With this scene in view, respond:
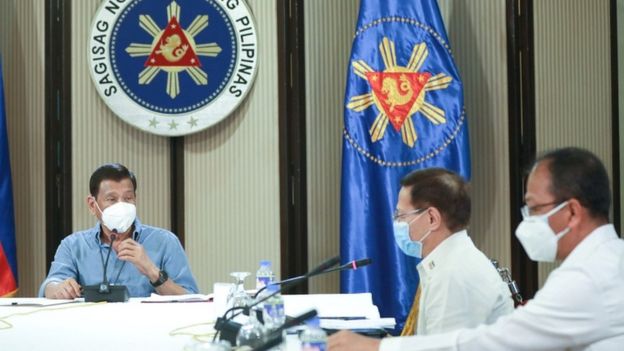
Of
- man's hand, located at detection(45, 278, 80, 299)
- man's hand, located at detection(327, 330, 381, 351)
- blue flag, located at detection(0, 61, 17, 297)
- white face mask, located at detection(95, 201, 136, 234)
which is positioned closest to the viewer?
man's hand, located at detection(327, 330, 381, 351)

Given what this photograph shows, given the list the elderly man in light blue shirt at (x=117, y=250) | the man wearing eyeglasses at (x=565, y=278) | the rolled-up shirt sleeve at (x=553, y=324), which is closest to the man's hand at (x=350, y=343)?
the man wearing eyeglasses at (x=565, y=278)

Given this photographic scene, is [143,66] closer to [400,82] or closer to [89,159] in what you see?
[89,159]

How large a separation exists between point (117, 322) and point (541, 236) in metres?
1.54

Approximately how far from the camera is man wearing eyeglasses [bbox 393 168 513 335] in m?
2.61

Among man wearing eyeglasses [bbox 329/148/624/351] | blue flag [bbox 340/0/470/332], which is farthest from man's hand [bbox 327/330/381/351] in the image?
blue flag [bbox 340/0/470/332]

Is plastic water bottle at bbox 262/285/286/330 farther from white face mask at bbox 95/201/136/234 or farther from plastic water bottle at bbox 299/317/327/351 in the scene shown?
white face mask at bbox 95/201/136/234

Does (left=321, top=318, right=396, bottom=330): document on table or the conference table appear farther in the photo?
(left=321, top=318, right=396, bottom=330): document on table

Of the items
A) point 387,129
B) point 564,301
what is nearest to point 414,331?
point 564,301

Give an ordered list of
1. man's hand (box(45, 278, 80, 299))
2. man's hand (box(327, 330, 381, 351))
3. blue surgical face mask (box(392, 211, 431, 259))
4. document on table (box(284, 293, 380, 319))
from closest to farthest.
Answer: man's hand (box(327, 330, 381, 351)) < blue surgical face mask (box(392, 211, 431, 259)) < document on table (box(284, 293, 380, 319)) < man's hand (box(45, 278, 80, 299))

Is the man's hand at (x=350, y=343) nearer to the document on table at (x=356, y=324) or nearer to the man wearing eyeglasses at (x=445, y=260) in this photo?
the man wearing eyeglasses at (x=445, y=260)

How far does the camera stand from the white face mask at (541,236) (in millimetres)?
2258

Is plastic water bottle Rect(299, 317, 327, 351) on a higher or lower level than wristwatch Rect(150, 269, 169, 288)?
higher

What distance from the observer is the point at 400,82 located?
496 centimetres

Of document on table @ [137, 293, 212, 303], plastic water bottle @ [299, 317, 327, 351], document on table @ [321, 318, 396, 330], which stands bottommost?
document on table @ [137, 293, 212, 303]
